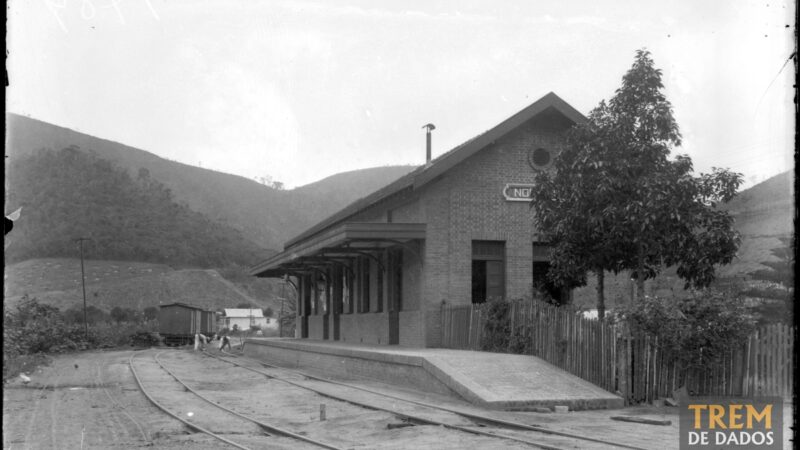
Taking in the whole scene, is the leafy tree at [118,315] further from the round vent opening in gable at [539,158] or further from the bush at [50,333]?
the round vent opening in gable at [539,158]

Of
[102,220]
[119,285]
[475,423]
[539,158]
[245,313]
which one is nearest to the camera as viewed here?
[475,423]

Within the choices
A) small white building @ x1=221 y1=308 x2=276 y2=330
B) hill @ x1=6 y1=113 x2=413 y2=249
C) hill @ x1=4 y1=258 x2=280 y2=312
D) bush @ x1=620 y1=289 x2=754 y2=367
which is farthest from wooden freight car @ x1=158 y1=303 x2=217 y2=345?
hill @ x1=6 y1=113 x2=413 y2=249

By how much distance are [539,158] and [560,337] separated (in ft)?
26.2

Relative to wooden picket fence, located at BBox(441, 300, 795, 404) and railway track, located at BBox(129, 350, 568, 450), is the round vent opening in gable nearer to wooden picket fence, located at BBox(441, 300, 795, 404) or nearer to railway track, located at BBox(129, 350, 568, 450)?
wooden picket fence, located at BBox(441, 300, 795, 404)

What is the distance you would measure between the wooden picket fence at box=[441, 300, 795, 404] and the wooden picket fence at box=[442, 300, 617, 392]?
0.7 inches

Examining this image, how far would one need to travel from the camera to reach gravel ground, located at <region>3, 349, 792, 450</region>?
10.7 meters

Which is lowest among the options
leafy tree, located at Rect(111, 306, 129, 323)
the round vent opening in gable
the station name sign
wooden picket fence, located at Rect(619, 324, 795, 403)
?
leafy tree, located at Rect(111, 306, 129, 323)

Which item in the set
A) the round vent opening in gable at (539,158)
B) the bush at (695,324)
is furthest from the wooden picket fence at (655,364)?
the round vent opening in gable at (539,158)

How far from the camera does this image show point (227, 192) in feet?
586

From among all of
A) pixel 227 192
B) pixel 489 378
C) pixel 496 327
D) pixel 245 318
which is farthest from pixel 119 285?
pixel 489 378

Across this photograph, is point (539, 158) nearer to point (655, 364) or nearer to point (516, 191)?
point (516, 191)

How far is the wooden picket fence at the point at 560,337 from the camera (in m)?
15.2

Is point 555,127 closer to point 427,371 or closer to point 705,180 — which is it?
point 705,180

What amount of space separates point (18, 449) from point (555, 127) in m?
16.7
